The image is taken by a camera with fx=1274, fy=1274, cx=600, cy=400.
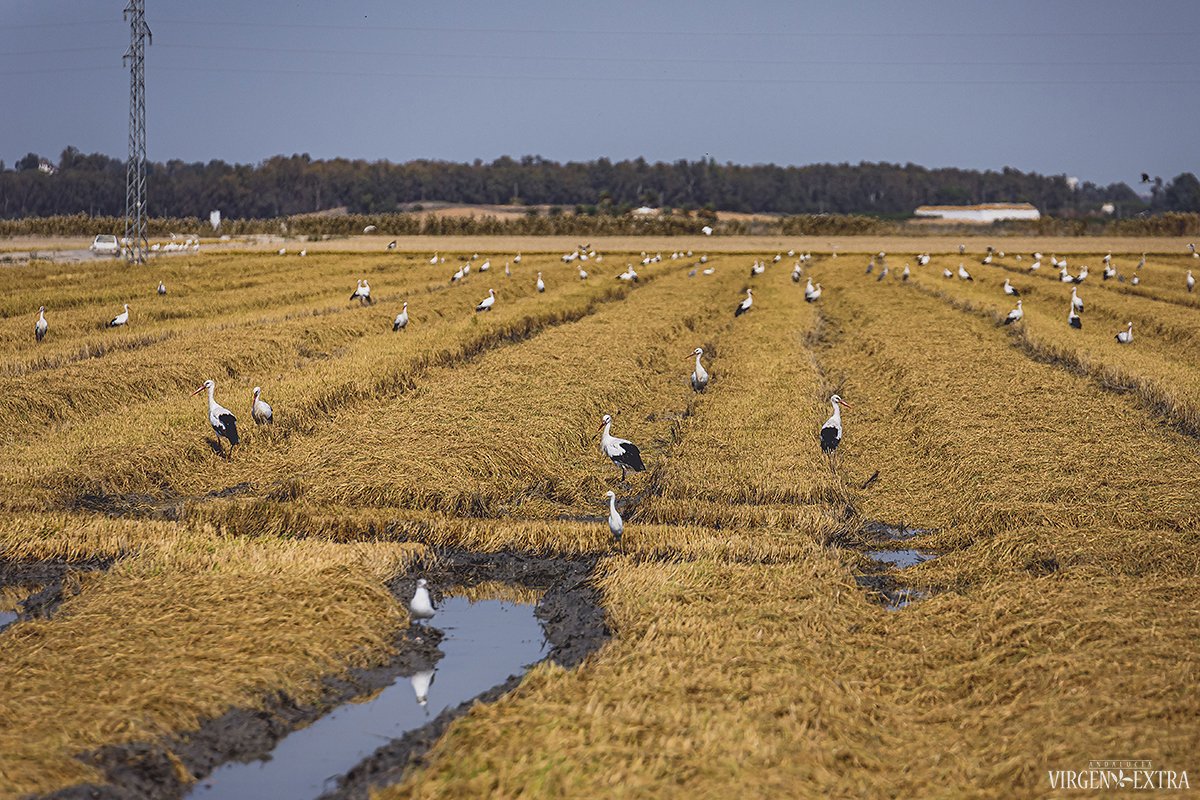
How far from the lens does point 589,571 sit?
37.9ft

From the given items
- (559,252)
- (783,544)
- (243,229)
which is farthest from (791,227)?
(783,544)

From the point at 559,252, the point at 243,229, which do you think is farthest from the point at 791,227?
the point at 243,229

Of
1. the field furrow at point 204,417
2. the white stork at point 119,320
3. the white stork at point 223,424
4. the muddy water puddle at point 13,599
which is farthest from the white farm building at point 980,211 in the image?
the muddy water puddle at point 13,599

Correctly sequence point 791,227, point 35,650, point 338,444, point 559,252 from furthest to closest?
point 791,227, point 559,252, point 338,444, point 35,650

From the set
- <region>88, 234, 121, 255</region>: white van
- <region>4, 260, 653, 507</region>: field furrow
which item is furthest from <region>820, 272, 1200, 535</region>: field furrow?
<region>88, 234, 121, 255</region>: white van

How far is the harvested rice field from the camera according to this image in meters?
7.29

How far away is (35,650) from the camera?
28.8 feet

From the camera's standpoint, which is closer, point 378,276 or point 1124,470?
point 1124,470

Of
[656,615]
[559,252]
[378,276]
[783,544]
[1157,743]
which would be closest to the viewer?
[1157,743]

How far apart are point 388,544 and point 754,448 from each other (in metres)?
5.58

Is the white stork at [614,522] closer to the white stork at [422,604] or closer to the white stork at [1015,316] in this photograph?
the white stork at [422,604]

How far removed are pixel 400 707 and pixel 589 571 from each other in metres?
3.24

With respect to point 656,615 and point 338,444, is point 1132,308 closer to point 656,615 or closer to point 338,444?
point 338,444

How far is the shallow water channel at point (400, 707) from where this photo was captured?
7469 millimetres
